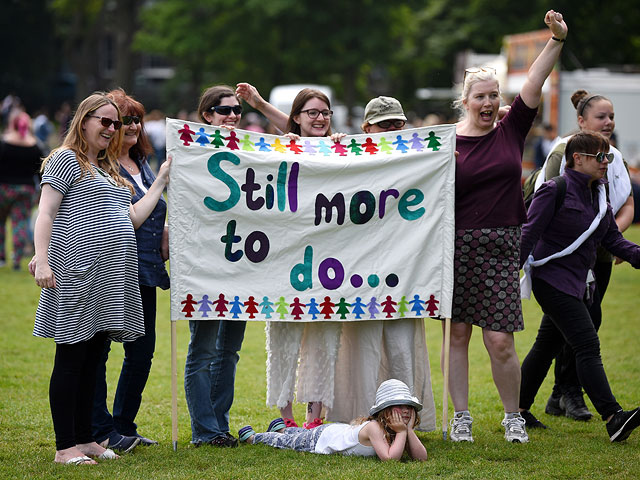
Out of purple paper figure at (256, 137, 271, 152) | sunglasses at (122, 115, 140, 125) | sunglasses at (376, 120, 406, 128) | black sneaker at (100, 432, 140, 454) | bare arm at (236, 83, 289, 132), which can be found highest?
bare arm at (236, 83, 289, 132)

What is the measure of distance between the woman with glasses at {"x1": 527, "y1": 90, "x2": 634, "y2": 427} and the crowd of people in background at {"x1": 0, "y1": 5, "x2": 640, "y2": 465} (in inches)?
8.6

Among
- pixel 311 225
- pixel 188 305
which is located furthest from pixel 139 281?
pixel 311 225

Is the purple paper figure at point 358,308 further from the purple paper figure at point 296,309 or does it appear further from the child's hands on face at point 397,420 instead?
the child's hands on face at point 397,420

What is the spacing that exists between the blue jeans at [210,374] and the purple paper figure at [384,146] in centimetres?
145

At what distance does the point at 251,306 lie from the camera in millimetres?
5836

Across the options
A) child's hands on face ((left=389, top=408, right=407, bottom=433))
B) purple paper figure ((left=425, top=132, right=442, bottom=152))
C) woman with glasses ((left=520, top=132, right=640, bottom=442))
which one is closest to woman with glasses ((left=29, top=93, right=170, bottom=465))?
child's hands on face ((left=389, top=408, right=407, bottom=433))

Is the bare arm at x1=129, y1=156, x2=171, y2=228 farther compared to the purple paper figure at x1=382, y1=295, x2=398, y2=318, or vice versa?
the purple paper figure at x1=382, y1=295, x2=398, y2=318

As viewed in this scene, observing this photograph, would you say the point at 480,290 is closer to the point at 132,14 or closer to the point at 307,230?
the point at 307,230

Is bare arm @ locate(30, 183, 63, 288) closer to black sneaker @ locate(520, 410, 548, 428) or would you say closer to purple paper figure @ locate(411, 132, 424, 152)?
purple paper figure @ locate(411, 132, 424, 152)

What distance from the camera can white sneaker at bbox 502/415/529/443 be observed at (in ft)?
19.9

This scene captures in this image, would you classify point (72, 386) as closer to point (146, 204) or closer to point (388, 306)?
point (146, 204)

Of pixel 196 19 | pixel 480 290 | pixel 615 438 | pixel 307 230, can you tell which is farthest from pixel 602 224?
pixel 196 19

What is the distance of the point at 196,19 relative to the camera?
47.3m

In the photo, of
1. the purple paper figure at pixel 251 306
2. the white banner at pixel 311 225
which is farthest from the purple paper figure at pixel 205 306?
the purple paper figure at pixel 251 306
